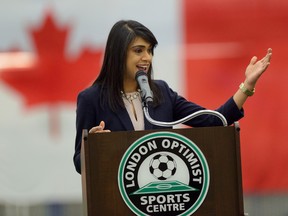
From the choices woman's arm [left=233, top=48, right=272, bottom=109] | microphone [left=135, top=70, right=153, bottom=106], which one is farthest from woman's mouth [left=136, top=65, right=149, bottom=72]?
woman's arm [left=233, top=48, right=272, bottom=109]

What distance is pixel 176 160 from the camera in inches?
82.9

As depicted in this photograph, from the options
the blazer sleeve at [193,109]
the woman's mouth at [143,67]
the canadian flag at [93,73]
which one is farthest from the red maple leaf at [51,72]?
the woman's mouth at [143,67]

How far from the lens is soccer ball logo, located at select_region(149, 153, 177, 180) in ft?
6.89

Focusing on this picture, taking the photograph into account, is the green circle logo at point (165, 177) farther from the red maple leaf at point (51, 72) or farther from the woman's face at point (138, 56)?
the red maple leaf at point (51, 72)

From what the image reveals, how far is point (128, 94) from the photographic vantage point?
2494mm

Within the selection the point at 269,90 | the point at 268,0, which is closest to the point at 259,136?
the point at 269,90

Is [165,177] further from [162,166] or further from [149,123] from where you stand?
[149,123]

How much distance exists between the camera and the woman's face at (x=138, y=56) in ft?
7.97

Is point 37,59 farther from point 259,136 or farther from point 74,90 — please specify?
point 259,136

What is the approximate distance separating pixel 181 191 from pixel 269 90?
1914mm

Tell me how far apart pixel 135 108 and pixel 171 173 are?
1.39 ft

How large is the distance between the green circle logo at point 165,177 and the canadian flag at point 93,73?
68.3 inches

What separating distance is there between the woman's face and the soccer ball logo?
1.34 ft

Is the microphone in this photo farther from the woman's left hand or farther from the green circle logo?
the woman's left hand
